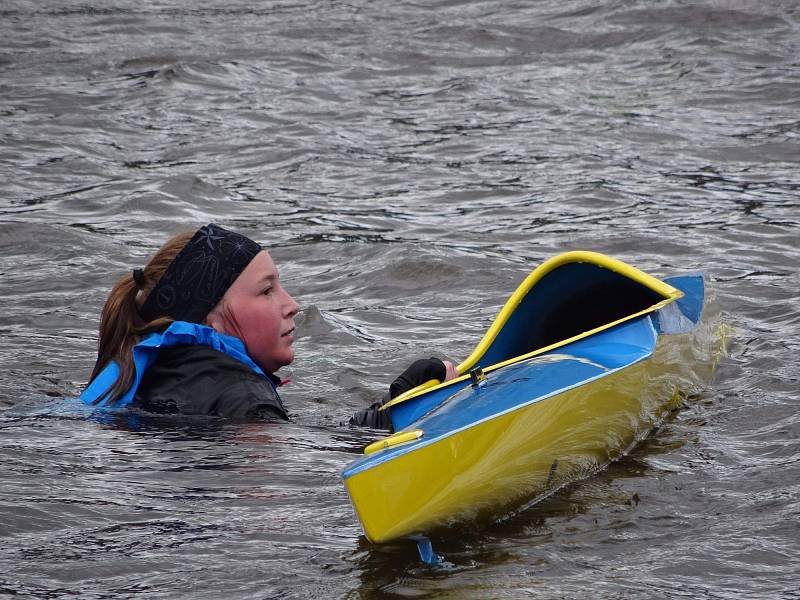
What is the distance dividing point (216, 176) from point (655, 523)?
276 inches

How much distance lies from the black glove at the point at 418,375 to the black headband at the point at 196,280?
0.74m

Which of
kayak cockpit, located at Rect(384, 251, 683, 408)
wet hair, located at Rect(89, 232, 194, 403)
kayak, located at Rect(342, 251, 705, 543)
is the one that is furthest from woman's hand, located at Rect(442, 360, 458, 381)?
wet hair, located at Rect(89, 232, 194, 403)

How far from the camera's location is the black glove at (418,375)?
4855 mm

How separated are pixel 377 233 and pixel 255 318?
409 centimetres

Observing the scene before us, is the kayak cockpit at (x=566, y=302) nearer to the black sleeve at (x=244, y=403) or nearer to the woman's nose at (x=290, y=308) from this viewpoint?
Answer: the woman's nose at (x=290, y=308)

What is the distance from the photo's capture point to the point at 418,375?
4.87 metres

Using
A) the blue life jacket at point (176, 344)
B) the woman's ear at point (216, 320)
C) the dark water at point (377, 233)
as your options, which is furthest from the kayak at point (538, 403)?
the woman's ear at point (216, 320)

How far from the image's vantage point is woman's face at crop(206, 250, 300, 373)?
15.9ft

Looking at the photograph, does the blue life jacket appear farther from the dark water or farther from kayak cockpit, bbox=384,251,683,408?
kayak cockpit, bbox=384,251,683,408

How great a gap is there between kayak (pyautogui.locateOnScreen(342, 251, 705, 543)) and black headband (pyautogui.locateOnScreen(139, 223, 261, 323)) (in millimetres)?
787

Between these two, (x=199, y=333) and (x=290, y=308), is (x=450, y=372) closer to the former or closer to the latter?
(x=290, y=308)

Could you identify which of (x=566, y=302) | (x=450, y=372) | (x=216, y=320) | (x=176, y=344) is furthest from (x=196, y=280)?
(x=566, y=302)

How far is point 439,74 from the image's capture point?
13.8m

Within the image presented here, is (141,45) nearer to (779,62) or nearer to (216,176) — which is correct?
(216,176)
